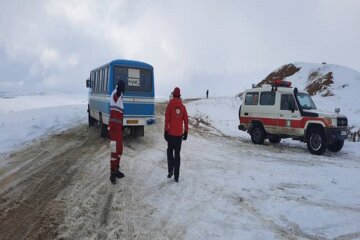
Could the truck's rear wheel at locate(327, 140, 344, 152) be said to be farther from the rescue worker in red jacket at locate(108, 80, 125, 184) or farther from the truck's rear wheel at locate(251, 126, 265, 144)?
the rescue worker in red jacket at locate(108, 80, 125, 184)

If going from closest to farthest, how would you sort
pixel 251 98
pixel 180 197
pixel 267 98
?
1. pixel 180 197
2. pixel 267 98
3. pixel 251 98

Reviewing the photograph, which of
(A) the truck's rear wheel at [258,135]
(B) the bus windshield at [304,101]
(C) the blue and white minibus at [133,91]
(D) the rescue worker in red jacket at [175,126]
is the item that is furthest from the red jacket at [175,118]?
(A) the truck's rear wheel at [258,135]

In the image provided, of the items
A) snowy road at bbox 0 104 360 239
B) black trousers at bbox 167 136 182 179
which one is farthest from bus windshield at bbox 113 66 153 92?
black trousers at bbox 167 136 182 179

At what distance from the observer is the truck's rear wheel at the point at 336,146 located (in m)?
14.6

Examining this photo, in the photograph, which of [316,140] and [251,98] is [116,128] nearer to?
[316,140]

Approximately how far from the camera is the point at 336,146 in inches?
578

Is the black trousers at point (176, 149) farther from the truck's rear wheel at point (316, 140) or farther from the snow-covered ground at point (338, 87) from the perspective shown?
the snow-covered ground at point (338, 87)

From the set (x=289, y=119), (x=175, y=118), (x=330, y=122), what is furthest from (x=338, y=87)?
(x=175, y=118)

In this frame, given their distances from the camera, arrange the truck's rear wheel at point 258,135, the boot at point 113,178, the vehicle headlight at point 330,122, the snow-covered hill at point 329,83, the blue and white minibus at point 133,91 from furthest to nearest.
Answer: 1. the snow-covered hill at point 329,83
2. the truck's rear wheel at point 258,135
3. the blue and white minibus at point 133,91
4. the vehicle headlight at point 330,122
5. the boot at point 113,178

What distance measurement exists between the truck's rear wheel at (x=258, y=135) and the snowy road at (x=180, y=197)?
3.25 m

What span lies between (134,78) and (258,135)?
5.95 m

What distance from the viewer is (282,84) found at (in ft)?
52.5

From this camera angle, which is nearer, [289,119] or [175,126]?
[175,126]

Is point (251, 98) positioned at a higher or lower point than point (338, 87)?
lower
